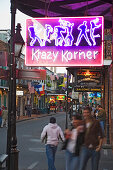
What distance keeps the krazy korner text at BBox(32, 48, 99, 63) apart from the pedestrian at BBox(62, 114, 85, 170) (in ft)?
5.21

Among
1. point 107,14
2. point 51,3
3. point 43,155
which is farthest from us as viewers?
point 43,155

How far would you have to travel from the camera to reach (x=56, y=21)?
8664 mm

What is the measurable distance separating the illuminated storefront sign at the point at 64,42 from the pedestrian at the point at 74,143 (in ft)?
5.26

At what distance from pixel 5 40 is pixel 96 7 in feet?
133

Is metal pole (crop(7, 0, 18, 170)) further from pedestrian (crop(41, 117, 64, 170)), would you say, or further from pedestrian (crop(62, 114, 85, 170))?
pedestrian (crop(62, 114, 85, 170))

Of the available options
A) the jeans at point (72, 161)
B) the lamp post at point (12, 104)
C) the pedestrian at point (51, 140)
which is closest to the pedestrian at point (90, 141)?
the jeans at point (72, 161)

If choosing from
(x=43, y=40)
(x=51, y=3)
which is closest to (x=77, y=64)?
(x=43, y=40)

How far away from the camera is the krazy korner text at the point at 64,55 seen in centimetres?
827

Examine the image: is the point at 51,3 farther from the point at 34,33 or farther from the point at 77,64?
the point at 77,64

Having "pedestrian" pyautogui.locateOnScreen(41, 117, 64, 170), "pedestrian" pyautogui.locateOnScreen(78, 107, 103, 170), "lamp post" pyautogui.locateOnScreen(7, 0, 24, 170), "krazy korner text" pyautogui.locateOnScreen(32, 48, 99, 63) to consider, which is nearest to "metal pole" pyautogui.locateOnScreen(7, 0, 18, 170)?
"lamp post" pyautogui.locateOnScreen(7, 0, 24, 170)

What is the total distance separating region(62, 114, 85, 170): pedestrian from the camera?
729 centimetres

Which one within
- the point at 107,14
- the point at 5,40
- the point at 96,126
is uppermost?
the point at 5,40

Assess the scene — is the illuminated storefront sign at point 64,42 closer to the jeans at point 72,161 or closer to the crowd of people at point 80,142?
the crowd of people at point 80,142

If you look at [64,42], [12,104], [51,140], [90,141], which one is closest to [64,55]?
[64,42]
